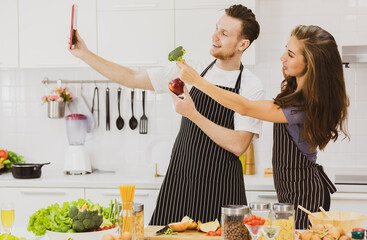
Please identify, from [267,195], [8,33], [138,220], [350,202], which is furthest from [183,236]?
[8,33]

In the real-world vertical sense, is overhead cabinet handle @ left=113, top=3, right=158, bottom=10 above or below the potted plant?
above

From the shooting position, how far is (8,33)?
13.5ft

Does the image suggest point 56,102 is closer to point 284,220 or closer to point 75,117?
point 75,117

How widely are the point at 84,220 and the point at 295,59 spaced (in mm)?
1311

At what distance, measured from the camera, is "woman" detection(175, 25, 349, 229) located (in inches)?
97.5

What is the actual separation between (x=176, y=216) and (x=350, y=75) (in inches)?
85.5

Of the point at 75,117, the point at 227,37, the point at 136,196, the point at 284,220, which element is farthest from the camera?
the point at 75,117

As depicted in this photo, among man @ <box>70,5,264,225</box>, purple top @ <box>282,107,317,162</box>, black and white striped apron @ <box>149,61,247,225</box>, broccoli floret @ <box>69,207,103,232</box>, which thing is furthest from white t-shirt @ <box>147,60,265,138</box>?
broccoli floret @ <box>69,207,103,232</box>

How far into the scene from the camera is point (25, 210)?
389 cm

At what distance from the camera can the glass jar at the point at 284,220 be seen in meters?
1.91

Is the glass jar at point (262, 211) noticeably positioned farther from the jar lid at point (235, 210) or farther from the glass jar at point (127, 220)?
the glass jar at point (127, 220)

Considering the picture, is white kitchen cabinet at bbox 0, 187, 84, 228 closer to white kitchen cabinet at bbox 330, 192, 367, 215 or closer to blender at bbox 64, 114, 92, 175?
blender at bbox 64, 114, 92, 175

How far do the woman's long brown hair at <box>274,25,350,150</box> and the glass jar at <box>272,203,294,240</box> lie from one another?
691 millimetres

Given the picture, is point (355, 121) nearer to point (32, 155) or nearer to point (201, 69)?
point (201, 69)
